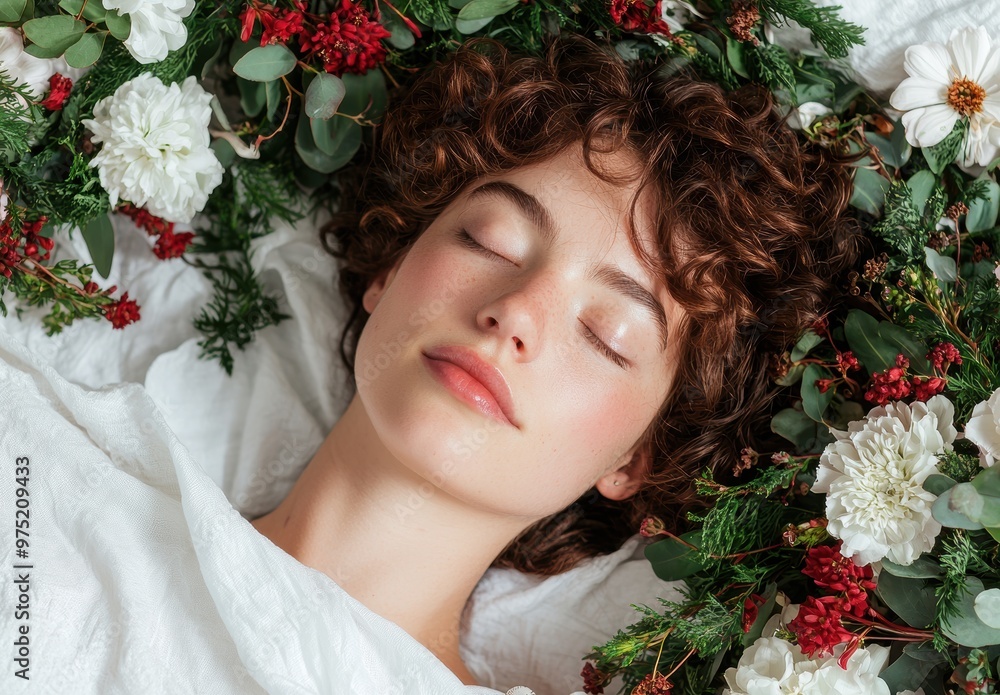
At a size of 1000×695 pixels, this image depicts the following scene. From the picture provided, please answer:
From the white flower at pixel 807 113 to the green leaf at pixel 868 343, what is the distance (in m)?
0.33

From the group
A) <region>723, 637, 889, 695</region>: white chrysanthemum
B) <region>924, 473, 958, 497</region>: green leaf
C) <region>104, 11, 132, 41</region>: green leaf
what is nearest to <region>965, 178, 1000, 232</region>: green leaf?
<region>924, 473, 958, 497</region>: green leaf

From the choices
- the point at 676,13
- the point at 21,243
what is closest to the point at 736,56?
the point at 676,13

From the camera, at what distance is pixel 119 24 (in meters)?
1.31

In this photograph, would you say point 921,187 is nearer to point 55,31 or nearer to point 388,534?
point 388,534

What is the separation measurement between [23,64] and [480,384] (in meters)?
0.86

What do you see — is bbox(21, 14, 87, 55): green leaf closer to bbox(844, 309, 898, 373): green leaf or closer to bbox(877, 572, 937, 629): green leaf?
bbox(844, 309, 898, 373): green leaf

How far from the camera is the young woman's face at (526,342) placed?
4.22 feet

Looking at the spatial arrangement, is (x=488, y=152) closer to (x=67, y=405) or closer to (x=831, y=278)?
(x=831, y=278)

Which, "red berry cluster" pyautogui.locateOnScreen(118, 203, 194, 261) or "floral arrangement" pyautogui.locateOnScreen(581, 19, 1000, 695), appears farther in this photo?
"red berry cluster" pyautogui.locateOnScreen(118, 203, 194, 261)

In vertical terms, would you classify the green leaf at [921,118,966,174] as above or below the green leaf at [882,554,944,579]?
above

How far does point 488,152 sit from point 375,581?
0.77 meters

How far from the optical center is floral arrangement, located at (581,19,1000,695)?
1.20 m

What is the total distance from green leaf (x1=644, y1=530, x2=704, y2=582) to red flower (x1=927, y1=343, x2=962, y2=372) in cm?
45

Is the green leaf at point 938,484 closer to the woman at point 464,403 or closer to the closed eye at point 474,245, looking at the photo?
the woman at point 464,403
